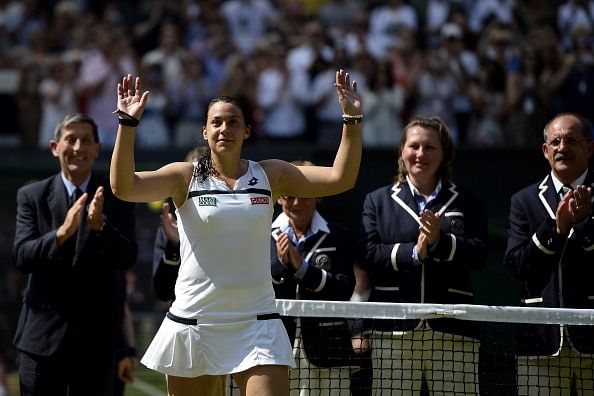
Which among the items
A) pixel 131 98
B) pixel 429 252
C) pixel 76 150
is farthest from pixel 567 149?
pixel 76 150

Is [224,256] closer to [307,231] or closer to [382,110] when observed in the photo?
[307,231]

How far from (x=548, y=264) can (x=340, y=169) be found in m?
1.71

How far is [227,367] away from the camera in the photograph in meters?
5.48

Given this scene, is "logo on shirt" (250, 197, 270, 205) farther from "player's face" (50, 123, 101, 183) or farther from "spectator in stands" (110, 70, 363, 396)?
"player's face" (50, 123, 101, 183)

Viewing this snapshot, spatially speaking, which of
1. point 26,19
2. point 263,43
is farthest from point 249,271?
point 26,19

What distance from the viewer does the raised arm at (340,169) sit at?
567 cm

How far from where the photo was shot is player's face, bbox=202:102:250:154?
571 cm

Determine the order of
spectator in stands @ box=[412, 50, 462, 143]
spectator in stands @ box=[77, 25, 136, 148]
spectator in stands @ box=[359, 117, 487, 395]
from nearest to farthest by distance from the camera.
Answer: spectator in stands @ box=[359, 117, 487, 395] < spectator in stands @ box=[412, 50, 462, 143] < spectator in stands @ box=[77, 25, 136, 148]

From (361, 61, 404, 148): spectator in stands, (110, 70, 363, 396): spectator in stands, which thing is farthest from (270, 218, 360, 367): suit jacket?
(361, 61, 404, 148): spectator in stands

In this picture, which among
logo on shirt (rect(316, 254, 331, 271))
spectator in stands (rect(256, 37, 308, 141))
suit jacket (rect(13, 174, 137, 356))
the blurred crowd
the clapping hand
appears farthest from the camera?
spectator in stands (rect(256, 37, 308, 141))

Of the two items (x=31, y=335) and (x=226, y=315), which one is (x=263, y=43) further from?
(x=226, y=315)

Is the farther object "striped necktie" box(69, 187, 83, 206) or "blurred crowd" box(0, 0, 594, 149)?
"blurred crowd" box(0, 0, 594, 149)

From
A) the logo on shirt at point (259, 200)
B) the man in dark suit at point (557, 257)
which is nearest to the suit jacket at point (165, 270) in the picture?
the logo on shirt at point (259, 200)

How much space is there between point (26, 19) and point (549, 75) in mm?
8292
